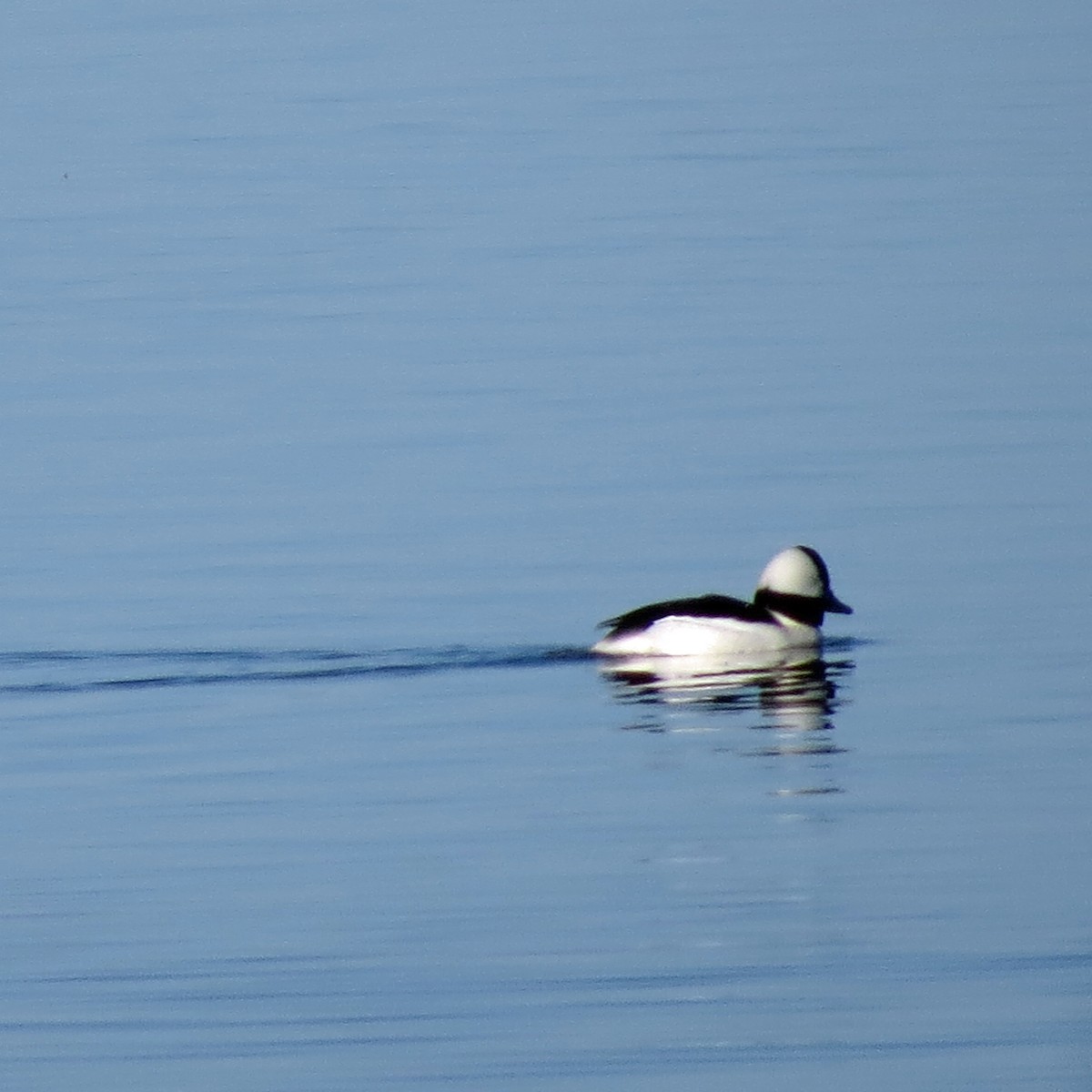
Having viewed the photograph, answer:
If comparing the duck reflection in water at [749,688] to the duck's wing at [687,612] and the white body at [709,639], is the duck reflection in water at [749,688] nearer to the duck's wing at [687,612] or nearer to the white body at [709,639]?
the white body at [709,639]

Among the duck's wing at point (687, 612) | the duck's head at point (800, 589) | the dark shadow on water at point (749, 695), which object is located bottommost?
the dark shadow on water at point (749, 695)

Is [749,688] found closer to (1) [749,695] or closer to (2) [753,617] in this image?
(1) [749,695]

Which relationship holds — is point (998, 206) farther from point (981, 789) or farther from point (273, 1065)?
point (273, 1065)

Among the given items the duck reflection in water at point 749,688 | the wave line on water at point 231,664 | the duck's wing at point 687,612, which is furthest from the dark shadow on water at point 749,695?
the wave line on water at point 231,664

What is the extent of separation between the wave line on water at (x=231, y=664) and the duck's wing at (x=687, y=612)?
9.9 inches

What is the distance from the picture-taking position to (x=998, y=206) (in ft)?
105

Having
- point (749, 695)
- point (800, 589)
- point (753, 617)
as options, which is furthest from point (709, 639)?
point (749, 695)

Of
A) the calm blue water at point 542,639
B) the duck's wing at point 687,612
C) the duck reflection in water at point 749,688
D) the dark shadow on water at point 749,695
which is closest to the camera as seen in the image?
the calm blue water at point 542,639

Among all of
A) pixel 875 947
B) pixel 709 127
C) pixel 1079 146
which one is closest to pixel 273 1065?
pixel 875 947

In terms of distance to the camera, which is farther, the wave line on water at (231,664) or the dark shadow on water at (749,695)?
the wave line on water at (231,664)

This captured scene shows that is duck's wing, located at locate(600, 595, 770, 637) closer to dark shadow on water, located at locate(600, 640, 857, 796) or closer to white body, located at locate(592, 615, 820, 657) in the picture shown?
white body, located at locate(592, 615, 820, 657)

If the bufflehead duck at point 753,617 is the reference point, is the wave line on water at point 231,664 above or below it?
below

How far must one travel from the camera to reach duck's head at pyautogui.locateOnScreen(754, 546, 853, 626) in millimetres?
16938

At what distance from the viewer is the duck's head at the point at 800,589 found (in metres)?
16.9
